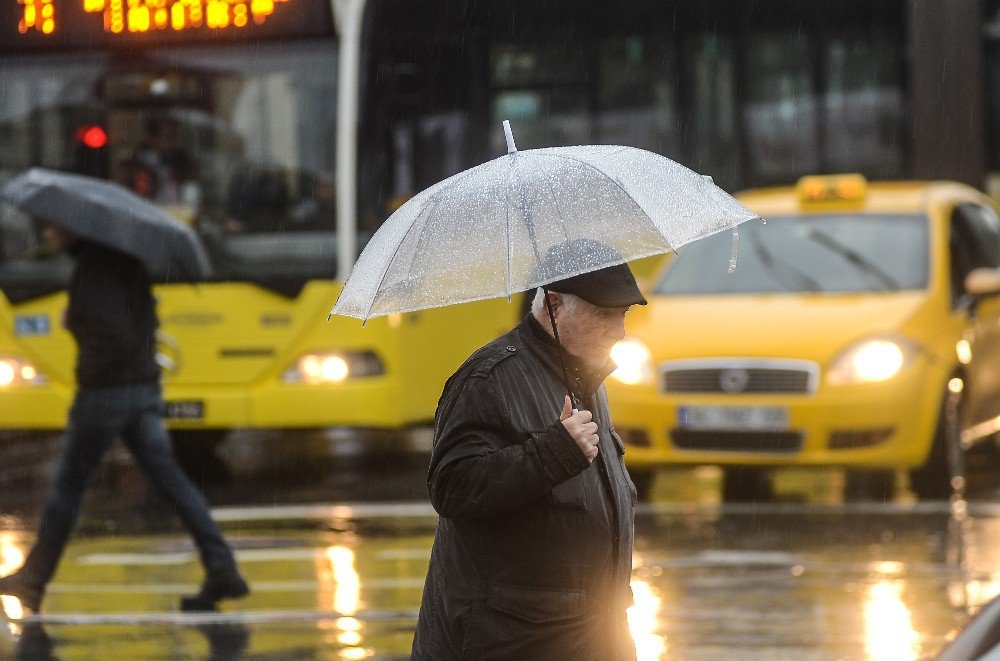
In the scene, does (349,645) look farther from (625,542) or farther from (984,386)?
(984,386)

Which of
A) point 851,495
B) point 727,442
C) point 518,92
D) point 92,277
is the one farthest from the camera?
point 518,92

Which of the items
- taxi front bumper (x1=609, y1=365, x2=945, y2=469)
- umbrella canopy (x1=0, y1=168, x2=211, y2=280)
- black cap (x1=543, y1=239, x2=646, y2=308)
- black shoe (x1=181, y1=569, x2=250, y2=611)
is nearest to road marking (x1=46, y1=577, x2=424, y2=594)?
black shoe (x1=181, y1=569, x2=250, y2=611)

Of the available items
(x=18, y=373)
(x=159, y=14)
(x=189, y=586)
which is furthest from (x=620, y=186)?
(x=18, y=373)

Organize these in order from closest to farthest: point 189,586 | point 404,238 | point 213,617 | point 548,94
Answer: point 404,238 < point 213,617 < point 189,586 < point 548,94

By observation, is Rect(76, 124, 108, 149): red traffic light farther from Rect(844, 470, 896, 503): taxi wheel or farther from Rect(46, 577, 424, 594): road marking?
Rect(844, 470, 896, 503): taxi wheel

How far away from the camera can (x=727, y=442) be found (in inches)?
409

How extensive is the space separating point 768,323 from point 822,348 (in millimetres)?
405

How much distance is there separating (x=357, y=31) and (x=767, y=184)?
390 centimetres

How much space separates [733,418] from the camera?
1033 cm

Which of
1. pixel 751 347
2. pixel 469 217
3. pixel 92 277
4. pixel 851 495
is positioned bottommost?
pixel 851 495

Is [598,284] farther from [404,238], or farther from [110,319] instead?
[110,319]

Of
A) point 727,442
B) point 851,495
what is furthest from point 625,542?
point 851,495

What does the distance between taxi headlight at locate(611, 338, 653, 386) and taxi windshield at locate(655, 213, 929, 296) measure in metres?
0.80

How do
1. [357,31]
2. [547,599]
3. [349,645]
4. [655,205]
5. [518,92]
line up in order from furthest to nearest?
[518,92]
[357,31]
[349,645]
[655,205]
[547,599]
